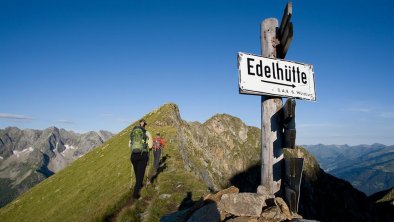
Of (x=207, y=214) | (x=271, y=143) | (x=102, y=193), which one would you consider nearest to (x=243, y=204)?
(x=207, y=214)

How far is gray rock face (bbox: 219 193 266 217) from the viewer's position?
23.7 ft

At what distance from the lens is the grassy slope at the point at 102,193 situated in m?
18.9

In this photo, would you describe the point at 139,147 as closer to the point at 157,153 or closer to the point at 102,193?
the point at 157,153

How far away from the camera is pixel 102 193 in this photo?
92.2 ft

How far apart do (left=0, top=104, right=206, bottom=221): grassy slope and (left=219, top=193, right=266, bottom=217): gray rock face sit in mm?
9112

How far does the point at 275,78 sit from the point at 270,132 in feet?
4.06

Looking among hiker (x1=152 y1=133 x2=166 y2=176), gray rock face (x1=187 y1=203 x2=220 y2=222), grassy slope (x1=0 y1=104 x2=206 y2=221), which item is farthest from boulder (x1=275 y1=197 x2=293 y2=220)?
hiker (x1=152 y1=133 x2=166 y2=176)

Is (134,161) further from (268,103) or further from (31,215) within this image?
(31,215)

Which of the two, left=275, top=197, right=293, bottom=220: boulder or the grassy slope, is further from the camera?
the grassy slope

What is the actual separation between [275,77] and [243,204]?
3.26m

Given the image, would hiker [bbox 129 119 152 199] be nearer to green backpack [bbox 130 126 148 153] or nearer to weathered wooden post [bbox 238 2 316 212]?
green backpack [bbox 130 126 148 153]

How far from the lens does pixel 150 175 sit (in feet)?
78.9

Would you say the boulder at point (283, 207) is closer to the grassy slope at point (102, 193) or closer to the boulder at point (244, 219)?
the boulder at point (244, 219)

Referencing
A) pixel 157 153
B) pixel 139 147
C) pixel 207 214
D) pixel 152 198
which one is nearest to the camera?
pixel 207 214
